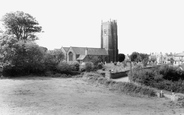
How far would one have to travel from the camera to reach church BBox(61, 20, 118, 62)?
53.6m

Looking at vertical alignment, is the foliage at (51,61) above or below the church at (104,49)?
below

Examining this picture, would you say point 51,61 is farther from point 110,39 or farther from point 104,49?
point 110,39

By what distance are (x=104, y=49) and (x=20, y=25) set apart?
32658 mm

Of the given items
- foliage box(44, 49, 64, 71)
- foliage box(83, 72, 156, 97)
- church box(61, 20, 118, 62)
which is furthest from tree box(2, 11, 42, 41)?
foliage box(83, 72, 156, 97)

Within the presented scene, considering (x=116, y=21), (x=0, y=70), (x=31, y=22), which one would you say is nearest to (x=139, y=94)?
(x=0, y=70)

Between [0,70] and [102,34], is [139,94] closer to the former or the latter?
[0,70]

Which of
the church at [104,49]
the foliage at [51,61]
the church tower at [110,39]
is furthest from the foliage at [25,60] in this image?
the church tower at [110,39]

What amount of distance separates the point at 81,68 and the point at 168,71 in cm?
1648

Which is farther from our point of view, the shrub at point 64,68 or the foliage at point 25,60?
the shrub at point 64,68

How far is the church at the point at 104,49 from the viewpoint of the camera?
53.6 meters

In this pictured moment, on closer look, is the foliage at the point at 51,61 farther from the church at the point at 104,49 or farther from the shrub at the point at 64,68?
the church at the point at 104,49

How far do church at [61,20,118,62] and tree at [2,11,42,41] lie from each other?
58.4 ft

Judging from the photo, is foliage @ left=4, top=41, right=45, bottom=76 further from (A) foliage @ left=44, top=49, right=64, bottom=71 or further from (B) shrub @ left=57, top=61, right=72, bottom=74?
(B) shrub @ left=57, top=61, right=72, bottom=74

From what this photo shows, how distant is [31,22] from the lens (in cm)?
3641
